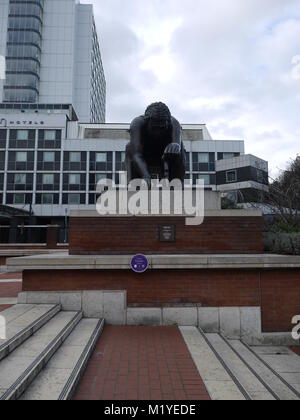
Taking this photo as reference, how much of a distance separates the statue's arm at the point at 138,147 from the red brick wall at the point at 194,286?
2354mm

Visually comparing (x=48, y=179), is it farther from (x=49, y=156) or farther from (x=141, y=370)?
(x=141, y=370)

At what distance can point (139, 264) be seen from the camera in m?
5.64

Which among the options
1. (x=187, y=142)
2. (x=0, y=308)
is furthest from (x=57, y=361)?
(x=187, y=142)

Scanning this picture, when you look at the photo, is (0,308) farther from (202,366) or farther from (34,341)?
(202,366)

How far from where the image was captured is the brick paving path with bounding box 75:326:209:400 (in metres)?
3.38

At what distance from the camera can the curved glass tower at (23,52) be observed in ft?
176

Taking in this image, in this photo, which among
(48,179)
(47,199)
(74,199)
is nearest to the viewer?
(47,199)

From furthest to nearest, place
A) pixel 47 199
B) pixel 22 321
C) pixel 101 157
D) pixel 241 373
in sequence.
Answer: pixel 101 157
pixel 47 199
pixel 22 321
pixel 241 373

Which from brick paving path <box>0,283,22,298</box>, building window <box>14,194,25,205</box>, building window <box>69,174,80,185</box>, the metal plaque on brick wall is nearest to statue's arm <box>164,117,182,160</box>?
the metal plaque on brick wall

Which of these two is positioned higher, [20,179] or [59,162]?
[59,162]

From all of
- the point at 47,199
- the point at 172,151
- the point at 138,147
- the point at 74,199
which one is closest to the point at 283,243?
the point at 172,151

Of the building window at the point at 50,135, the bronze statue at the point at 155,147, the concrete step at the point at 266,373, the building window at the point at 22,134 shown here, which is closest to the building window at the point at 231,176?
the building window at the point at 50,135

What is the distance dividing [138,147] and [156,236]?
6.77ft

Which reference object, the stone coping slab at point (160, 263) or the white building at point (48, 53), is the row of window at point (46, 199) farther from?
the stone coping slab at point (160, 263)
